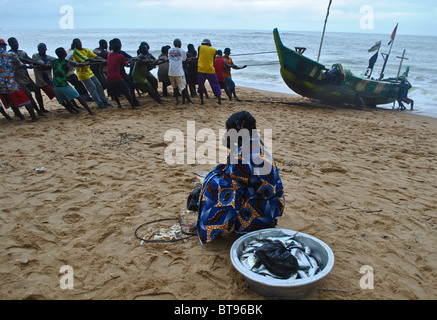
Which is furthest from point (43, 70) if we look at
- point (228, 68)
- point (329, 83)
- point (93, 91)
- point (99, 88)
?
point (329, 83)

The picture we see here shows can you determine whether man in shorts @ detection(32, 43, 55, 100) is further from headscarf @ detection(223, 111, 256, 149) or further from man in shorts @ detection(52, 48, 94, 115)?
headscarf @ detection(223, 111, 256, 149)

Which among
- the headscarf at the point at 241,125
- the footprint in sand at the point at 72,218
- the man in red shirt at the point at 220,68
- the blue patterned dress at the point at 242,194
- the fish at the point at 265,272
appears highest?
the man in red shirt at the point at 220,68

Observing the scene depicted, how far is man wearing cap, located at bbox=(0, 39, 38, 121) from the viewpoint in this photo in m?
5.35

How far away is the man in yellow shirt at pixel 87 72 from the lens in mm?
6309

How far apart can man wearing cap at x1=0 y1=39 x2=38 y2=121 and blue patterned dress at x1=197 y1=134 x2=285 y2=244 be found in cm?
523

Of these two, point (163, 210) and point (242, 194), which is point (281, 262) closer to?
point (242, 194)

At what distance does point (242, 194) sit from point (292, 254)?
61 cm

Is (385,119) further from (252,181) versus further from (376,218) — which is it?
(252,181)

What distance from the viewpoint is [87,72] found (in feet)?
21.3

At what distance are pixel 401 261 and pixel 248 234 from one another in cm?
135

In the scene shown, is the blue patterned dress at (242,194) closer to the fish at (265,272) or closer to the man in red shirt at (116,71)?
the fish at (265,272)

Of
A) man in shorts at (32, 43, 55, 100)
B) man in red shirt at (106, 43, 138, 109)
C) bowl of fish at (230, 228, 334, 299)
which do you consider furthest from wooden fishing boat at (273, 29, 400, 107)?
bowl of fish at (230, 228, 334, 299)

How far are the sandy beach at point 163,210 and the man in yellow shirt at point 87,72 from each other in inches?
42.1

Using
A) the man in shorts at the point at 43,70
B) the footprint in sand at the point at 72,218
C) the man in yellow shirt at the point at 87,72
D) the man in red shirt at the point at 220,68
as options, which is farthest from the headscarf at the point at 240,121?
the man in red shirt at the point at 220,68
